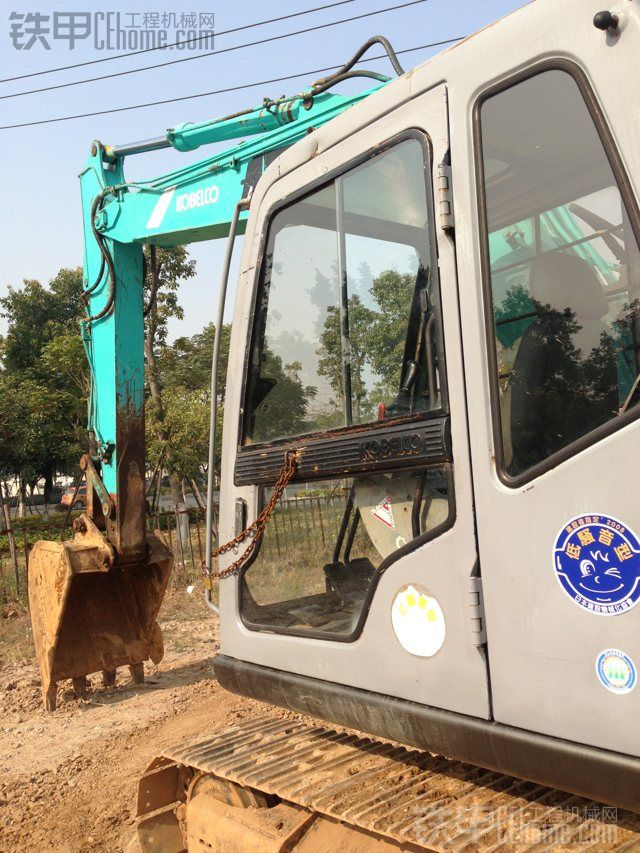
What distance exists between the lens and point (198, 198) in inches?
189

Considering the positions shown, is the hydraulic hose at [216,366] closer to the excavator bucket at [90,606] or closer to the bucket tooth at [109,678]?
the excavator bucket at [90,606]

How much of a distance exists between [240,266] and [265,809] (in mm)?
1918

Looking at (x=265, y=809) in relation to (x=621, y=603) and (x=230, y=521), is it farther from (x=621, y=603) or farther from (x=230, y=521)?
(x=621, y=603)

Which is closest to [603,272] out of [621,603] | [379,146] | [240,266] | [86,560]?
[621,603]

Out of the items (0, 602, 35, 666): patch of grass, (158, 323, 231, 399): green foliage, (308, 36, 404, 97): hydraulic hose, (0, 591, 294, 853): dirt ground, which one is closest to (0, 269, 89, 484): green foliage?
(158, 323, 231, 399): green foliage

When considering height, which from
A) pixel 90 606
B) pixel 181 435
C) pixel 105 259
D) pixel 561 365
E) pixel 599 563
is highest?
pixel 105 259

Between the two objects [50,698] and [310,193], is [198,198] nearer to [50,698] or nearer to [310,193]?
[310,193]

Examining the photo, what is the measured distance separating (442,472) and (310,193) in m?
1.14

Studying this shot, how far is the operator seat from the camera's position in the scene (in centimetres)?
182

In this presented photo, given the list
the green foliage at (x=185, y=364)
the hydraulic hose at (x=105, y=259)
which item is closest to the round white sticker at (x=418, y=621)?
the hydraulic hose at (x=105, y=259)

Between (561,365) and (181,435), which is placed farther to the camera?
(181,435)

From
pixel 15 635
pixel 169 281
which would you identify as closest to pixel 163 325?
pixel 169 281

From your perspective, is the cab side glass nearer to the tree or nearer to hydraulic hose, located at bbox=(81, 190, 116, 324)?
hydraulic hose, located at bbox=(81, 190, 116, 324)

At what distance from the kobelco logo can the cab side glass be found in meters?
2.84
